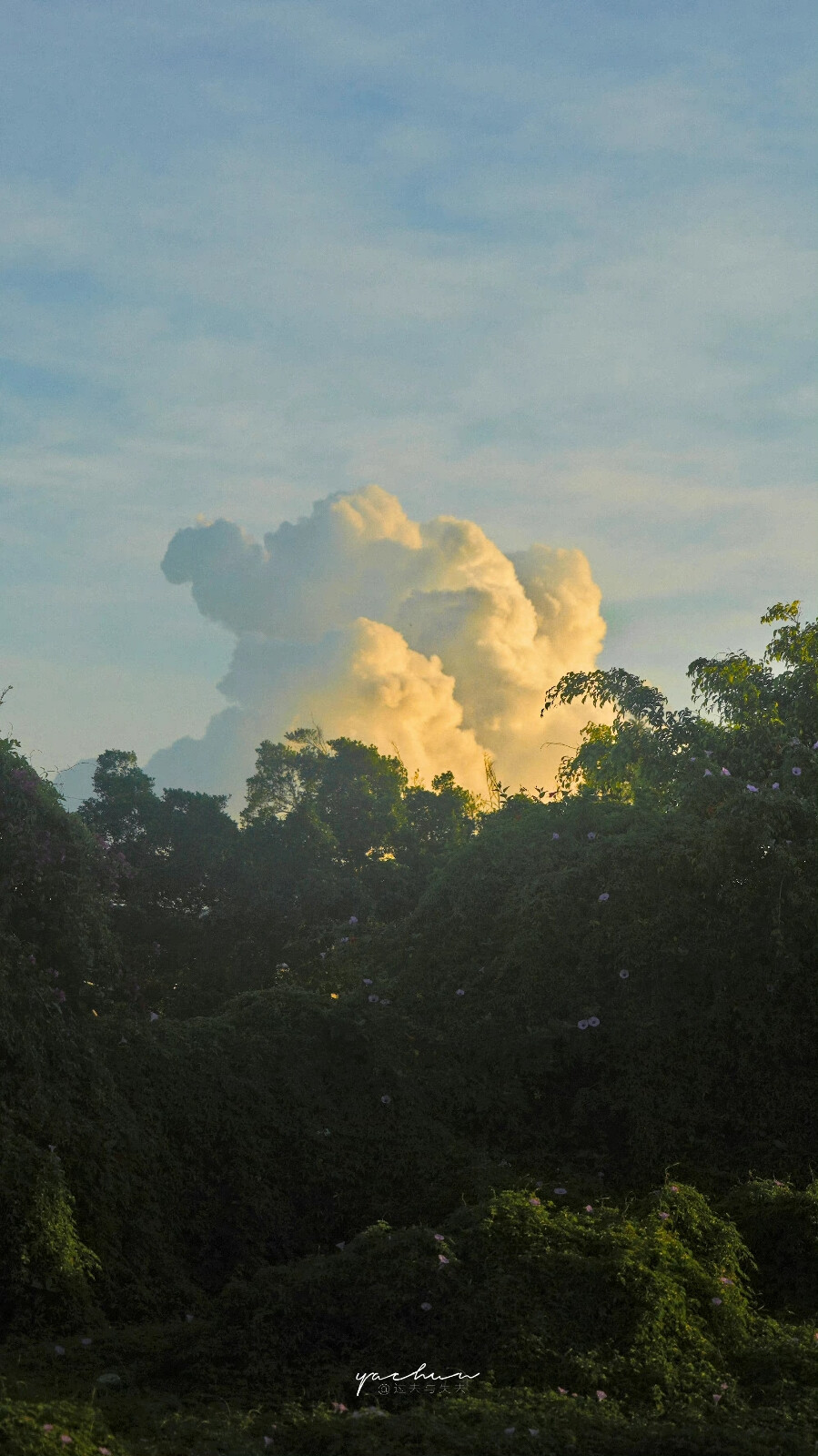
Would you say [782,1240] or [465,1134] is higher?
[465,1134]

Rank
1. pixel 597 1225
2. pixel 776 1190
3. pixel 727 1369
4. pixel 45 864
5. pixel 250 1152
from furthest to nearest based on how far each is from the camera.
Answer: pixel 45 864
pixel 250 1152
pixel 776 1190
pixel 597 1225
pixel 727 1369

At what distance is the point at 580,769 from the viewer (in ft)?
61.4

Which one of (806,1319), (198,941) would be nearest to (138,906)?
(198,941)

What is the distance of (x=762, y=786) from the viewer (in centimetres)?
1321

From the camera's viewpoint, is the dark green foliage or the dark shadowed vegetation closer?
the dark shadowed vegetation

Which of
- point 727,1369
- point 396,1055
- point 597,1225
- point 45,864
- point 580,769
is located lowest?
point 727,1369

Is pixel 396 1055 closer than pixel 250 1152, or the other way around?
pixel 250 1152

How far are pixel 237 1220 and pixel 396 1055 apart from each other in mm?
2806

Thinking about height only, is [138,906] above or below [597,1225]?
above

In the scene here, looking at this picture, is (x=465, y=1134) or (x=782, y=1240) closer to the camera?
(x=782, y=1240)

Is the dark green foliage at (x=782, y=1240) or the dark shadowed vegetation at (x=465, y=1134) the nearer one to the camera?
the dark shadowed vegetation at (x=465, y=1134)

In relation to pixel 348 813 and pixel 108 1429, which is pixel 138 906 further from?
pixel 108 1429

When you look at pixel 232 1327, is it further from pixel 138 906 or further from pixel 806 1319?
pixel 138 906

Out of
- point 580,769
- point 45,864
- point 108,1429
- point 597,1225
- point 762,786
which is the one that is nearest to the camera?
point 108,1429
